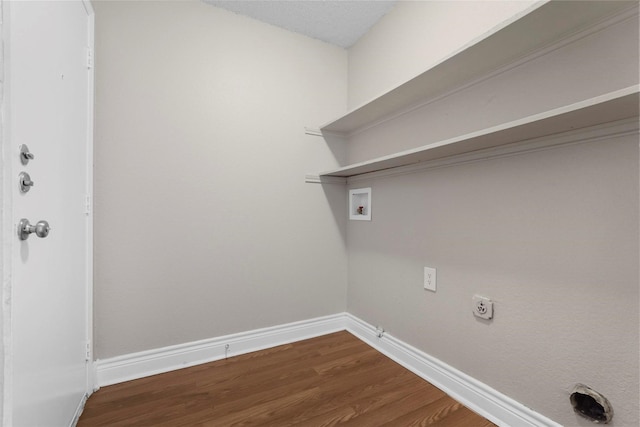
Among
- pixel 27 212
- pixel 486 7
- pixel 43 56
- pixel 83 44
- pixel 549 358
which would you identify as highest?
pixel 486 7

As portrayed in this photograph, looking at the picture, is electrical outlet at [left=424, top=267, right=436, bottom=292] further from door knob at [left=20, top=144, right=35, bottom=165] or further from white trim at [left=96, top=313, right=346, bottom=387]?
door knob at [left=20, top=144, right=35, bottom=165]

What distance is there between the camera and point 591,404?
0.95 meters

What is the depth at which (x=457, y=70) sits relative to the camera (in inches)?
48.7

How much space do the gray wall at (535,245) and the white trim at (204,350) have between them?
2.23 ft

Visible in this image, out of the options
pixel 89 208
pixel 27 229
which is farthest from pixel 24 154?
pixel 89 208

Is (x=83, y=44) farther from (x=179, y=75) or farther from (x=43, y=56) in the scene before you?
(x=43, y=56)

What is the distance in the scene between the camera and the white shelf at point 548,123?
742mm

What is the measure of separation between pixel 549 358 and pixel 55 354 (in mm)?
1813

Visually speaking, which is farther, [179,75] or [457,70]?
[179,75]

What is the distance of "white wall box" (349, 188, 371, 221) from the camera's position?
1.98m

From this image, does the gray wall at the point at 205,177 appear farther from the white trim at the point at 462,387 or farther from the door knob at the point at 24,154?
the door knob at the point at 24,154

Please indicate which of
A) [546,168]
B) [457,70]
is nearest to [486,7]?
[457,70]

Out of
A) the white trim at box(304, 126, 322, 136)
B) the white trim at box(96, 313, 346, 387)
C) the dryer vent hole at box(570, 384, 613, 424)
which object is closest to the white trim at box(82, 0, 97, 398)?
the white trim at box(96, 313, 346, 387)

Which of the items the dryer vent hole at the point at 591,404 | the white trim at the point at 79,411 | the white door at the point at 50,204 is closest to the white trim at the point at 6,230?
the white door at the point at 50,204
